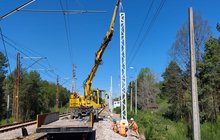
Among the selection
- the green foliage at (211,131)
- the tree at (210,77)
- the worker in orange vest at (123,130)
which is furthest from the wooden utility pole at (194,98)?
the tree at (210,77)

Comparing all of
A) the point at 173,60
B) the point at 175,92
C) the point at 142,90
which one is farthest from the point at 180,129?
the point at 142,90

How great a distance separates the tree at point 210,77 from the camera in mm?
39822

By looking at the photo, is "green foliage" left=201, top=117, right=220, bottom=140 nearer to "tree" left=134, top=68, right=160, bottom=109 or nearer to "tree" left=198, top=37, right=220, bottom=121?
"tree" left=198, top=37, right=220, bottom=121

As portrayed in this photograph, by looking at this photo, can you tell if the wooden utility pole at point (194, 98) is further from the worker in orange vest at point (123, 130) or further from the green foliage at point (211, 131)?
the worker in orange vest at point (123, 130)

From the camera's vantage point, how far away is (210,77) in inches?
1599

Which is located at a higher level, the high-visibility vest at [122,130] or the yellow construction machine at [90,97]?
the yellow construction machine at [90,97]

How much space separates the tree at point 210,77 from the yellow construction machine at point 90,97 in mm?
14509

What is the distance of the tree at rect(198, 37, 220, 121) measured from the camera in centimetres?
3982

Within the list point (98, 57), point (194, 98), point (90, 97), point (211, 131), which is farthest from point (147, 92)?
point (194, 98)

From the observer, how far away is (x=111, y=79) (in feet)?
237

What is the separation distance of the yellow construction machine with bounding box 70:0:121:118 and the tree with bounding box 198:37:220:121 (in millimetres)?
14509

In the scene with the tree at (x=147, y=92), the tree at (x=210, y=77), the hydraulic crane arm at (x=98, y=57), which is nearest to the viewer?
the hydraulic crane arm at (x=98, y=57)

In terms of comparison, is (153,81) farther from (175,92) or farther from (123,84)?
(123,84)

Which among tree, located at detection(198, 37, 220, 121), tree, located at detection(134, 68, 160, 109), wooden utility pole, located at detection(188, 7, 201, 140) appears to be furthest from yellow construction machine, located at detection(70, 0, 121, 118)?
tree, located at detection(134, 68, 160, 109)
